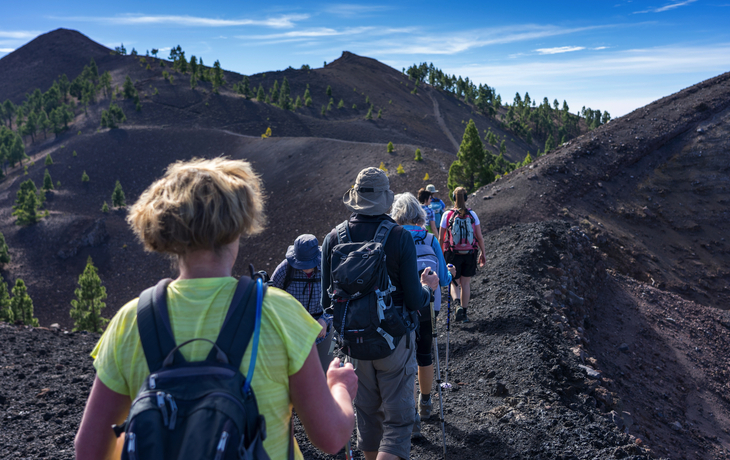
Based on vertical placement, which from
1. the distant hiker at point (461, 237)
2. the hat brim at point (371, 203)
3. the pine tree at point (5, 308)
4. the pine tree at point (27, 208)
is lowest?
the pine tree at point (5, 308)

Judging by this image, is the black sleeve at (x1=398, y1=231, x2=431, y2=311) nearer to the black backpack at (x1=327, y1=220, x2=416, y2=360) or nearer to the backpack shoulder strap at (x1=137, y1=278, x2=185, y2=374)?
the black backpack at (x1=327, y1=220, x2=416, y2=360)

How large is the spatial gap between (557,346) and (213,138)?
48575mm

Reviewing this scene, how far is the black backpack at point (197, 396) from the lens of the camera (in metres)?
1.23

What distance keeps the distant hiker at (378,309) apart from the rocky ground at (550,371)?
4.70ft

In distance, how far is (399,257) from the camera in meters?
3.25

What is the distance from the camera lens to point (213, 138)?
163 ft

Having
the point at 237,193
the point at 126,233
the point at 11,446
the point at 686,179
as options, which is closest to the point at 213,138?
the point at 126,233

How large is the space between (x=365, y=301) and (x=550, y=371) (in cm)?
362

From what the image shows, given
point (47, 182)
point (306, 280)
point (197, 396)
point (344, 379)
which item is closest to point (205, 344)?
point (197, 396)

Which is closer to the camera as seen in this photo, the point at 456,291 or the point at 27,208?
the point at 456,291

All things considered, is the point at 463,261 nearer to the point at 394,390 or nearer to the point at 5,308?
the point at 394,390

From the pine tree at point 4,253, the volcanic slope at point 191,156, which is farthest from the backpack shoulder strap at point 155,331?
the pine tree at point 4,253

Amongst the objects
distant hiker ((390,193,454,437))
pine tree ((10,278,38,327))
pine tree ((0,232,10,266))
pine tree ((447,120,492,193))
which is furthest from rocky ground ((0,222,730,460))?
pine tree ((0,232,10,266))

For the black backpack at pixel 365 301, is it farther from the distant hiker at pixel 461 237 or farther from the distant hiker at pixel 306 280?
the distant hiker at pixel 461 237
